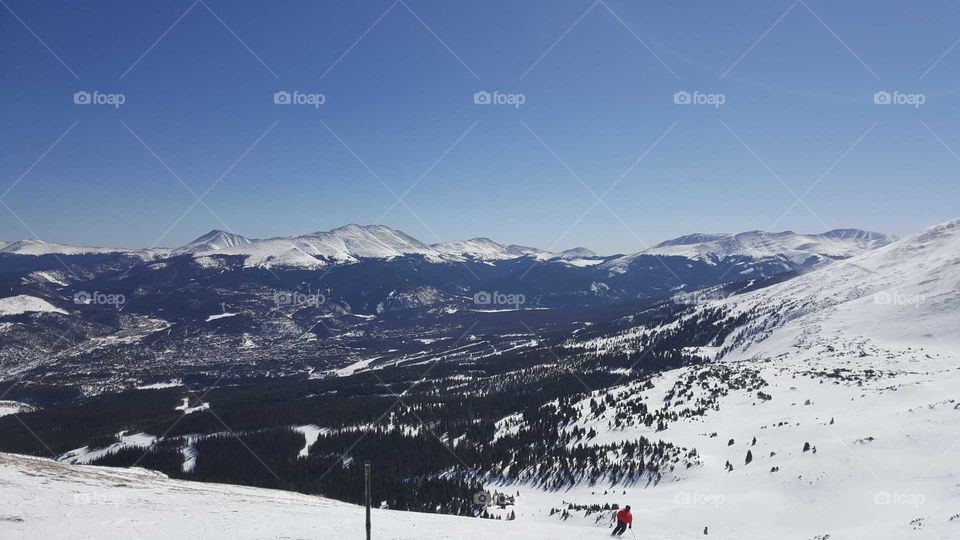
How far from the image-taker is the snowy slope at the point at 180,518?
26.9 meters

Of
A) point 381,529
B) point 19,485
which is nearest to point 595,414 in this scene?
point 381,529

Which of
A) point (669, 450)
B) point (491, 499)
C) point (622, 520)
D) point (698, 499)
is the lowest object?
point (491, 499)

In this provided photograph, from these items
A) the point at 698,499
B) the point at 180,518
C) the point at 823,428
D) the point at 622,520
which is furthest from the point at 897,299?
the point at 180,518

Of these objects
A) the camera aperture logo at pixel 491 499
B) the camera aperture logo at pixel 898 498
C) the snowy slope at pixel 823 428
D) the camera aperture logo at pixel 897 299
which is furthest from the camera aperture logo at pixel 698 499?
the camera aperture logo at pixel 897 299

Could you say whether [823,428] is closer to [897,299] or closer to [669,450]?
[669,450]

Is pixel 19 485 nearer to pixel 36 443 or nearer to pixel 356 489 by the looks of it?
pixel 356 489

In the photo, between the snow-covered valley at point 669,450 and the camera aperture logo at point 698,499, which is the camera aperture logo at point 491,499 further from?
the camera aperture logo at point 698,499

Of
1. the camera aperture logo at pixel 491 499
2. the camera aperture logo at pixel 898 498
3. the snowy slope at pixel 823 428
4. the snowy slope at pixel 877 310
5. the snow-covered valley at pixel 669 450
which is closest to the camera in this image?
the snow-covered valley at pixel 669 450

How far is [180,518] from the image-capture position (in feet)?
98.7

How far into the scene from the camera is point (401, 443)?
13062 cm

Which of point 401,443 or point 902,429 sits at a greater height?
point 902,429

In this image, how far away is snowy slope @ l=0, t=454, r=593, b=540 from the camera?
26859 millimetres

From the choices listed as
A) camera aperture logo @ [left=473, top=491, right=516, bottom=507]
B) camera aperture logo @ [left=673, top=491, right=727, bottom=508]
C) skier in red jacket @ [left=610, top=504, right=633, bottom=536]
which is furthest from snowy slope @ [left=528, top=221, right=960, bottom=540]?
camera aperture logo @ [left=473, top=491, right=516, bottom=507]

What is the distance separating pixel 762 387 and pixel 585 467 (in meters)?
36.7
